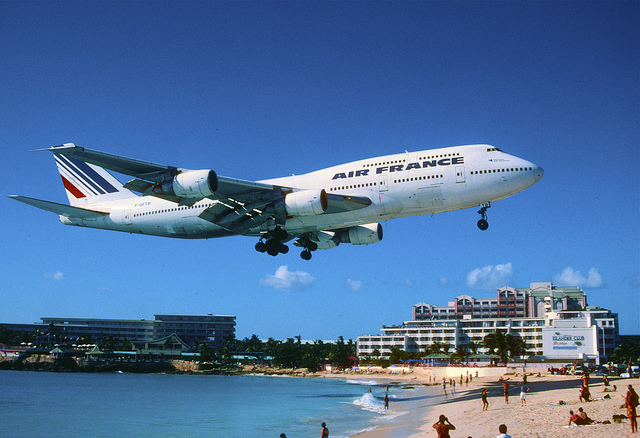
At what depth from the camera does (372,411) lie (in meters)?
67.8

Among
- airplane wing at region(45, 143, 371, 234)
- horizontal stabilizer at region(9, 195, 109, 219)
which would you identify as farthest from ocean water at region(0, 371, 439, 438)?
horizontal stabilizer at region(9, 195, 109, 219)

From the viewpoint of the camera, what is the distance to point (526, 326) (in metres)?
142

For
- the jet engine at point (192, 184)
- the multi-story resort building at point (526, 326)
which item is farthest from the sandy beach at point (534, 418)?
the multi-story resort building at point (526, 326)

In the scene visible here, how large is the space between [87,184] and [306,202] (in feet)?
79.5

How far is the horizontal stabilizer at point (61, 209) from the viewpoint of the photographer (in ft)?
121

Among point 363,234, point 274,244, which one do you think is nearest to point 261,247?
point 274,244

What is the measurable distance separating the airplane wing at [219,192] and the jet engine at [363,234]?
25.6ft

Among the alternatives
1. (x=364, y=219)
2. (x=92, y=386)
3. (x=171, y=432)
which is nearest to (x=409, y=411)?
(x=171, y=432)

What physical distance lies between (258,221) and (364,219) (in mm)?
7340

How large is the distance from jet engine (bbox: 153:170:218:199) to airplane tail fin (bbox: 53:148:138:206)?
13843 mm

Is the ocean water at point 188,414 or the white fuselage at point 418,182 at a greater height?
the white fuselage at point 418,182

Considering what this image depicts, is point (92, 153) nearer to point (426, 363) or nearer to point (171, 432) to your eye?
point (171, 432)

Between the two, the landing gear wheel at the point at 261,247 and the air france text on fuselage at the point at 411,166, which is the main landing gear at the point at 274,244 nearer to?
the landing gear wheel at the point at 261,247

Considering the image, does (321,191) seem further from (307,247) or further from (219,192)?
(307,247)
